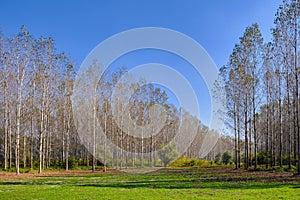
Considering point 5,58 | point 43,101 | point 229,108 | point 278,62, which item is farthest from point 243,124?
point 5,58

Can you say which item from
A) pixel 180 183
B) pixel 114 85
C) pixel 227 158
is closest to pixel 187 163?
pixel 227 158

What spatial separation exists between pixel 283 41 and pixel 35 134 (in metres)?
40.3

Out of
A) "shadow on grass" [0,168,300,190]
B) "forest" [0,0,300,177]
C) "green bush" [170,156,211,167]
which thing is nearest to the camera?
"shadow on grass" [0,168,300,190]

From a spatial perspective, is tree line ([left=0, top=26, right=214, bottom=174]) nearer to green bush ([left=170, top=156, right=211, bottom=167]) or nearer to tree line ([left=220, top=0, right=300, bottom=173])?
green bush ([left=170, top=156, right=211, bottom=167])

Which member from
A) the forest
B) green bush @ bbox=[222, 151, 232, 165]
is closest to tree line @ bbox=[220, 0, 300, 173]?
the forest

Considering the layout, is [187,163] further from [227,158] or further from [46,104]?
[46,104]

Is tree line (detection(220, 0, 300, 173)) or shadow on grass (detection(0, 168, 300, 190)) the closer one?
shadow on grass (detection(0, 168, 300, 190))

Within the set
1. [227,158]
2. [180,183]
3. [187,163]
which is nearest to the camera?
[180,183]

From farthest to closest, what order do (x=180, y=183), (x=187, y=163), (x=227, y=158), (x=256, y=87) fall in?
(x=187, y=163)
(x=227, y=158)
(x=256, y=87)
(x=180, y=183)

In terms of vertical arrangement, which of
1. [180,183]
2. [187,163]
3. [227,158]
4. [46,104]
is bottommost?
[187,163]

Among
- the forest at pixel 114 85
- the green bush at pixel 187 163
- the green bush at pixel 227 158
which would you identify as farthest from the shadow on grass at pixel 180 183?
the green bush at pixel 227 158

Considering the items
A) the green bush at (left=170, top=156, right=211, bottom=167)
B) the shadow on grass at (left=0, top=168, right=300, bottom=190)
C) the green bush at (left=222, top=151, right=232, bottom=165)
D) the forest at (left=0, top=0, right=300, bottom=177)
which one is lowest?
the green bush at (left=170, top=156, right=211, bottom=167)

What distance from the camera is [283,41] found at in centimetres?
2689

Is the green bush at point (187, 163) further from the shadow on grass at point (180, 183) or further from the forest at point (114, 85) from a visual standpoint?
the shadow on grass at point (180, 183)
